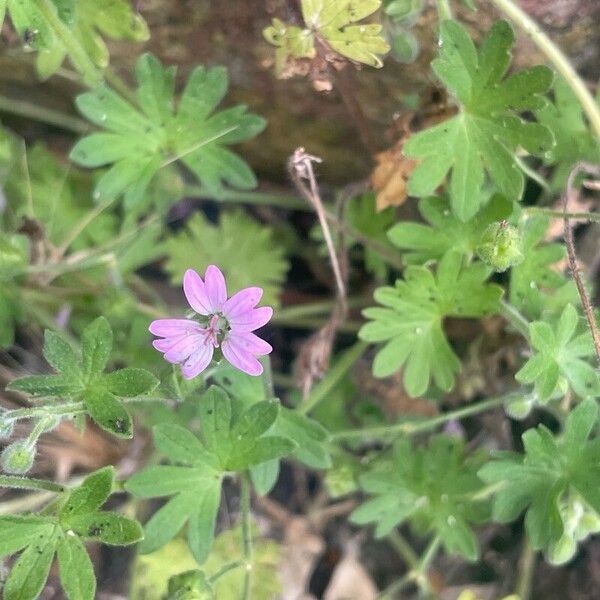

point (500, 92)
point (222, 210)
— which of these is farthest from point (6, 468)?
point (222, 210)

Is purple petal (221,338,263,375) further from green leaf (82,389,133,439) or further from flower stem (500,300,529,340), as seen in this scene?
flower stem (500,300,529,340)

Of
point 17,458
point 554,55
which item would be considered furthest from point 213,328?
point 554,55

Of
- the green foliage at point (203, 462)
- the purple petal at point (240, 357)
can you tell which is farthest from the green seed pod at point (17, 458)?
the purple petal at point (240, 357)

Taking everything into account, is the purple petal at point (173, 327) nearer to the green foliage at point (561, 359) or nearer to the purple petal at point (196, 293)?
the purple petal at point (196, 293)

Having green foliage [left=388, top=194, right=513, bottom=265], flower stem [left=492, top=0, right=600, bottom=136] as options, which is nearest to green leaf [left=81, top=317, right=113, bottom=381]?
green foliage [left=388, top=194, right=513, bottom=265]

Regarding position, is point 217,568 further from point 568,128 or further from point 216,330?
point 568,128

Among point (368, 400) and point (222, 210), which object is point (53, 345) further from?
point (222, 210)
